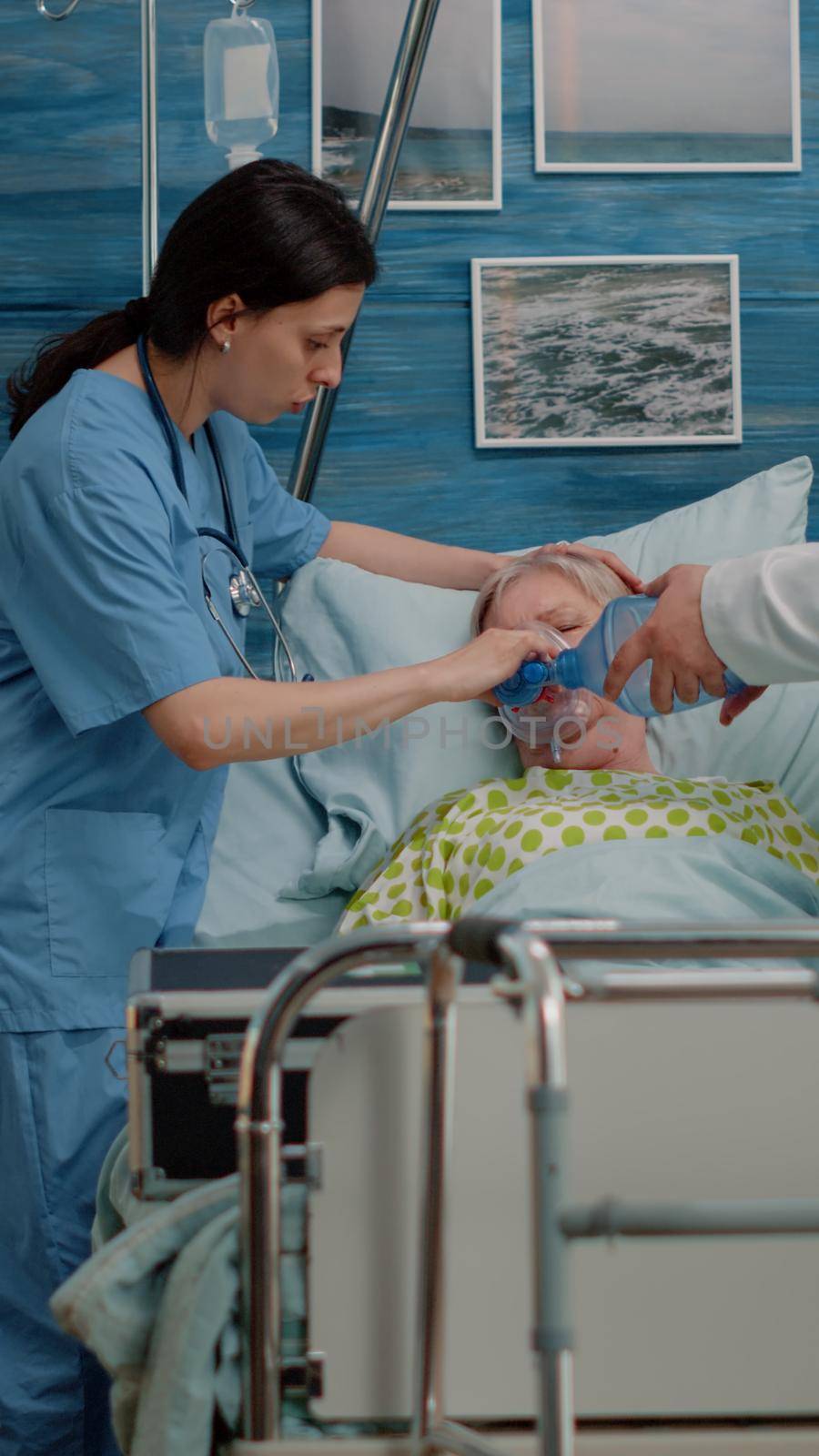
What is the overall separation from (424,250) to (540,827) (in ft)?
4.23

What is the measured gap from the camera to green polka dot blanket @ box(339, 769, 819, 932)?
1.77 m

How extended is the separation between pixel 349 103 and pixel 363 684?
54.4 inches

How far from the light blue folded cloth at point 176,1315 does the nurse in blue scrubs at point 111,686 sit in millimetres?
529

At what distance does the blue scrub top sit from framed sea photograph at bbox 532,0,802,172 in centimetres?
118

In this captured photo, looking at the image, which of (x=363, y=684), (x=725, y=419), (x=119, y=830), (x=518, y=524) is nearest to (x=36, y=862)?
(x=119, y=830)

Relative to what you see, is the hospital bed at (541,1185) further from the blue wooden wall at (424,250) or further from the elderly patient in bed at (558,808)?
the blue wooden wall at (424,250)

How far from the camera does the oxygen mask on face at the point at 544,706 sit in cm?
184

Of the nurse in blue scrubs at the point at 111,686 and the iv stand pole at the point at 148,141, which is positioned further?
the iv stand pole at the point at 148,141

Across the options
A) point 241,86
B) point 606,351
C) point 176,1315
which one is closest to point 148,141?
point 241,86

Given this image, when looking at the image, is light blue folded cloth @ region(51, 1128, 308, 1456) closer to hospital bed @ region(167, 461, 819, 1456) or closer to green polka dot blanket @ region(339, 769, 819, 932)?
hospital bed @ region(167, 461, 819, 1456)

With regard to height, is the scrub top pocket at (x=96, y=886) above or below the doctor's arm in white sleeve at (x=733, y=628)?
below

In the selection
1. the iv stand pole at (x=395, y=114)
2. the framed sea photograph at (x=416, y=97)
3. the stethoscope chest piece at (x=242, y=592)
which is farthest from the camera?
the framed sea photograph at (x=416, y=97)

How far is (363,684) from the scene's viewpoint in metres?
1.67
